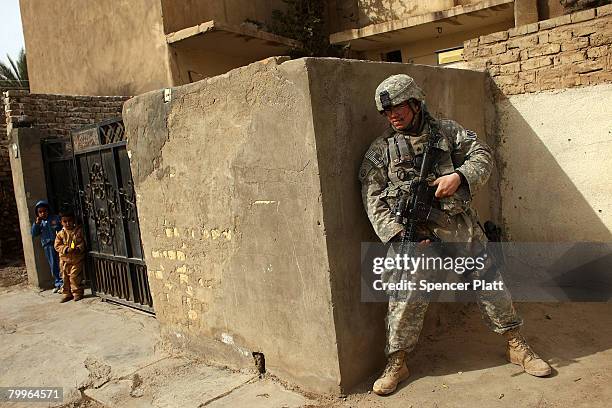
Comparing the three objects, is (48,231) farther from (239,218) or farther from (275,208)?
(275,208)

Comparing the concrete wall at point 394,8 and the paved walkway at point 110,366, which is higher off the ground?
the concrete wall at point 394,8

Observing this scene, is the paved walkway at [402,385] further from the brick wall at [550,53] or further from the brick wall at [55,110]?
the brick wall at [55,110]

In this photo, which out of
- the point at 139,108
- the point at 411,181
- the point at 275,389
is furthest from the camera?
the point at 139,108

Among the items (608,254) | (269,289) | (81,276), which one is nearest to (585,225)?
(608,254)

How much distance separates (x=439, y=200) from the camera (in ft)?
9.07

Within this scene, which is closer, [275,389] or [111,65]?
[275,389]

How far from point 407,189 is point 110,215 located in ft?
12.4

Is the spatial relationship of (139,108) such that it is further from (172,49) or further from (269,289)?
(172,49)

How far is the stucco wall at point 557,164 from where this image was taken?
390cm

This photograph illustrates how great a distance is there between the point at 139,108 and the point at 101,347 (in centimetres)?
207

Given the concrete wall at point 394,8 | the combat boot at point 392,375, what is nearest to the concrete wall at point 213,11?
the concrete wall at point 394,8

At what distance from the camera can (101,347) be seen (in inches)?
170

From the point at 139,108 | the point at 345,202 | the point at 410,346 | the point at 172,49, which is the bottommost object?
the point at 410,346

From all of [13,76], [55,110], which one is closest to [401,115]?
[55,110]
